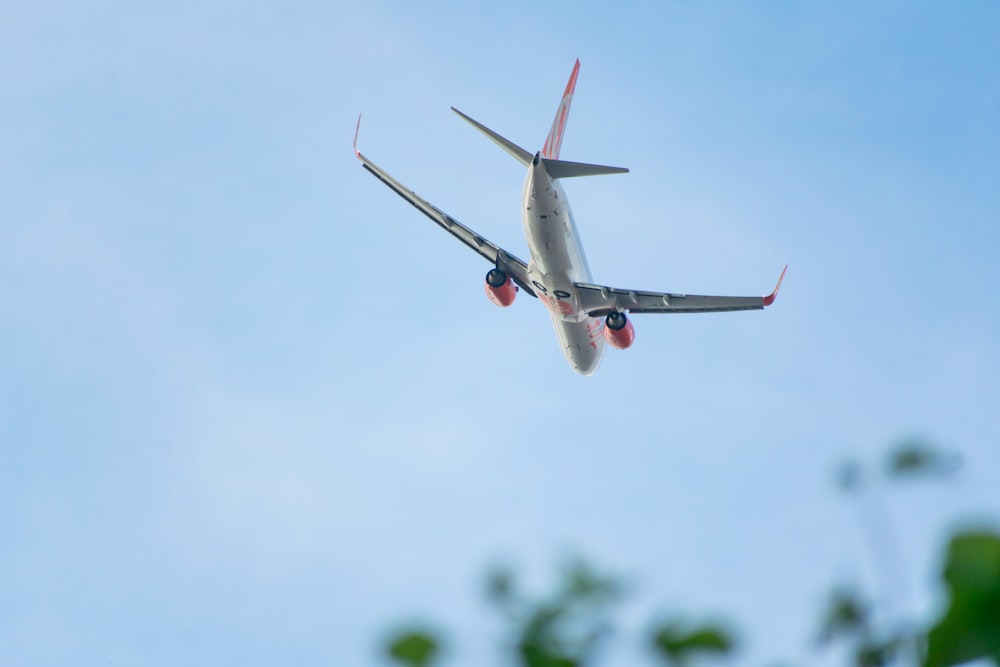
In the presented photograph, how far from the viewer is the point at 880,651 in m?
3.50

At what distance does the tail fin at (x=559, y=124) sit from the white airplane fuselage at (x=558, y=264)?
584 cm

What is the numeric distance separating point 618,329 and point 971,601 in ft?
185

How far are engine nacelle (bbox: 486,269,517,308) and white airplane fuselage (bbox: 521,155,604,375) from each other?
5.99 ft

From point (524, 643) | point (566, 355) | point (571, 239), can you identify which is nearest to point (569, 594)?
point (524, 643)

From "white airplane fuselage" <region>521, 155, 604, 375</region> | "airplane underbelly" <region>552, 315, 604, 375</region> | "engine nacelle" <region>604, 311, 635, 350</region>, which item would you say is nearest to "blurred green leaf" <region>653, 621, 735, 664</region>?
"white airplane fuselage" <region>521, 155, 604, 375</region>

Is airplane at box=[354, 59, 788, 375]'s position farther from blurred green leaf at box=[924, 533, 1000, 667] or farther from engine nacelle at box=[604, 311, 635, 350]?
blurred green leaf at box=[924, 533, 1000, 667]

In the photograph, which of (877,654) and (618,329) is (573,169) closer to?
(618,329)

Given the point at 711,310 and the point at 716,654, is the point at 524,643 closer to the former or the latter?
the point at 716,654

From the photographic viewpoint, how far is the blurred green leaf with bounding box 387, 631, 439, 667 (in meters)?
3.28

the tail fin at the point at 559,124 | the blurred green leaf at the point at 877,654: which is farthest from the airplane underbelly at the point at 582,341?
the blurred green leaf at the point at 877,654

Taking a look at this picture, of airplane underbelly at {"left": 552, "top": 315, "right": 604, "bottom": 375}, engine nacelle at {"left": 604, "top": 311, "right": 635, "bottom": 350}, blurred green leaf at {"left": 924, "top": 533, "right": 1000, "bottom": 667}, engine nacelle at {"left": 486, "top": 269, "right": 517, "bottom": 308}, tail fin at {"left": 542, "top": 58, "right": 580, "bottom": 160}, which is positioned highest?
tail fin at {"left": 542, "top": 58, "right": 580, "bottom": 160}

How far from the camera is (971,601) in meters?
3.05

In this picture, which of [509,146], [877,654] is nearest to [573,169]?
[509,146]

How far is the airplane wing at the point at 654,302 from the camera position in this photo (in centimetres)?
5766
